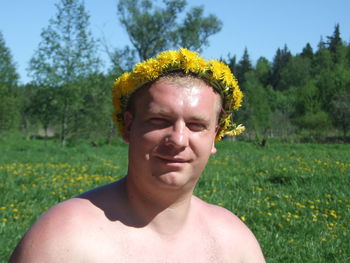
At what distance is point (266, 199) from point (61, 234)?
18.0 ft

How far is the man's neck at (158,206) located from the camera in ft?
6.23

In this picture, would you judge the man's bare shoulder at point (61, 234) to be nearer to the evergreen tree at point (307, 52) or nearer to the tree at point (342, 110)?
the tree at point (342, 110)

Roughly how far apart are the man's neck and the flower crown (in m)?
0.32

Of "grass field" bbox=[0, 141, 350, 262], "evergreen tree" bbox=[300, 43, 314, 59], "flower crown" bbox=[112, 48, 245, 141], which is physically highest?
"evergreen tree" bbox=[300, 43, 314, 59]

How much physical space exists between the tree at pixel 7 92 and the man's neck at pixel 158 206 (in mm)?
29385

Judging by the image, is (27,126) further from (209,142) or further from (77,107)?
(209,142)

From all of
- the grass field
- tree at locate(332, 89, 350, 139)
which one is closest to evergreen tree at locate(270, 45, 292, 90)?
tree at locate(332, 89, 350, 139)

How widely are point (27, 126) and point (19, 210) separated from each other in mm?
44519

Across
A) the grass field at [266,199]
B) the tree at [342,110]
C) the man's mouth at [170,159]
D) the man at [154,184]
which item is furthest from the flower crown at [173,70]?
the tree at [342,110]

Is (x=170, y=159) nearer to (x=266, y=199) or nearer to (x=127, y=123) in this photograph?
(x=127, y=123)

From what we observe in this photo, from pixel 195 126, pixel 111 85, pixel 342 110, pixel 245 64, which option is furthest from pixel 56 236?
pixel 245 64

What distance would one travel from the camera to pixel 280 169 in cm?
933

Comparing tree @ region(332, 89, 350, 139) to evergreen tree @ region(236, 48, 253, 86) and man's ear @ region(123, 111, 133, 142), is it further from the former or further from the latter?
man's ear @ region(123, 111, 133, 142)

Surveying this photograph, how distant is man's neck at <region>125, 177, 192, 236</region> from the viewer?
6.23 ft
